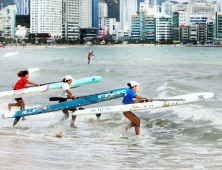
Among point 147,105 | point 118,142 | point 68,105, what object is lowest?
point 118,142

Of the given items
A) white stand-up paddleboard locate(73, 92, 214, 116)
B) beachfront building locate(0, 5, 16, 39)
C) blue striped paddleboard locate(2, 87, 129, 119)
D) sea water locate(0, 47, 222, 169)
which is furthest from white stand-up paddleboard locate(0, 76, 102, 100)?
beachfront building locate(0, 5, 16, 39)

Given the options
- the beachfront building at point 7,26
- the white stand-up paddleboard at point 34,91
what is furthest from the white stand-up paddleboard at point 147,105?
the beachfront building at point 7,26

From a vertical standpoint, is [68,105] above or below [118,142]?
above

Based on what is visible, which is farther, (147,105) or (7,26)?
(7,26)

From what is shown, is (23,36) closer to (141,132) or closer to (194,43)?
(194,43)

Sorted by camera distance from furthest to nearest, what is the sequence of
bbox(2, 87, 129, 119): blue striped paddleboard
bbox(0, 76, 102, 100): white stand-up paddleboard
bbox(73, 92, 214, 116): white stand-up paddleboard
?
bbox(0, 76, 102, 100): white stand-up paddleboard
bbox(2, 87, 129, 119): blue striped paddleboard
bbox(73, 92, 214, 116): white stand-up paddleboard

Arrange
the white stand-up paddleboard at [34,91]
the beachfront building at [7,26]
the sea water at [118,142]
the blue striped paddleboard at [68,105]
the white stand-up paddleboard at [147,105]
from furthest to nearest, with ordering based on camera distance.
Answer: the beachfront building at [7,26] < the white stand-up paddleboard at [34,91] < the blue striped paddleboard at [68,105] < the white stand-up paddleboard at [147,105] < the sea water at [118,142]

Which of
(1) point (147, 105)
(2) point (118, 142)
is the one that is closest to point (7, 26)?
(1) point (147, 105)

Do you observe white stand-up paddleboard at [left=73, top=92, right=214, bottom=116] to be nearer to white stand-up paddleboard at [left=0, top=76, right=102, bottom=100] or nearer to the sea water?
the sea water

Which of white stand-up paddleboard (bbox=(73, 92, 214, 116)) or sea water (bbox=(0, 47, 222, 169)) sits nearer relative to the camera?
sea water (bbox=(0, 47, 222, 169))

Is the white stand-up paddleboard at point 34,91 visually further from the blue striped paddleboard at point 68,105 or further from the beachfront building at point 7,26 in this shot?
the beachfront building at point 7,26

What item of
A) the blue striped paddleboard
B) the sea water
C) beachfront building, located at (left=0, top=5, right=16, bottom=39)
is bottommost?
the sea water

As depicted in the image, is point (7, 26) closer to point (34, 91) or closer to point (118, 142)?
point (34, 91)

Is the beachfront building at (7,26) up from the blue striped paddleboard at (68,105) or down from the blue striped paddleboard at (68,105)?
up
